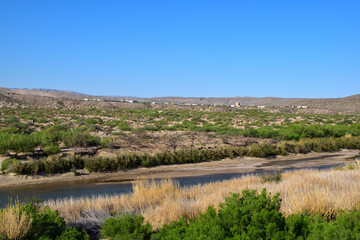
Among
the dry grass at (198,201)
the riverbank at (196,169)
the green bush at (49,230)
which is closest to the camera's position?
the green bush at (49,230)

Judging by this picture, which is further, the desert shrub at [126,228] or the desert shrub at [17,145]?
the desert shrub at [17,145]

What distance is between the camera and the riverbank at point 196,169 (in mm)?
16609

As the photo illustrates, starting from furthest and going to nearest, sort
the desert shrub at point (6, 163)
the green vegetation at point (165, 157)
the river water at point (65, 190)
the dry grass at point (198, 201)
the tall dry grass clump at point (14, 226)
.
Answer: the green vegetation at point (165, 157) < the desert shrub at point (6, 163) < the river water at point (65, 190) < the dry grass at point (198, 201) < the tall dry grass clump at point (14, 226)

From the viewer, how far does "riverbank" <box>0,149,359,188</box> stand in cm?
1661

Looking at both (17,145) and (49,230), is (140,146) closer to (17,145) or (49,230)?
(17,145)

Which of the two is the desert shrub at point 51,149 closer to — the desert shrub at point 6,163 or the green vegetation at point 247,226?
the desert shrub at point 6,163

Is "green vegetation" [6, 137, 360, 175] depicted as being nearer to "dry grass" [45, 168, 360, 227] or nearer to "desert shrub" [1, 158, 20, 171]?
"desert shrub" [1, 158, 20, 171]

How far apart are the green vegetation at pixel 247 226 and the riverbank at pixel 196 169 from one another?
8.01m

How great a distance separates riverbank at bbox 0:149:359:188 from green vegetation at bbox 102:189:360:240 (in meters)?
8.01

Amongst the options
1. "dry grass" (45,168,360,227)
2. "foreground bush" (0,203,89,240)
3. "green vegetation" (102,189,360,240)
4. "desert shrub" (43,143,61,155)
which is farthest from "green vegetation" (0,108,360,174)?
"green vegetation" (102,189,360,240)

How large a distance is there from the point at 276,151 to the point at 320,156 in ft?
12.6

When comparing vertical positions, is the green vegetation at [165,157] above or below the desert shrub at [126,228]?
below

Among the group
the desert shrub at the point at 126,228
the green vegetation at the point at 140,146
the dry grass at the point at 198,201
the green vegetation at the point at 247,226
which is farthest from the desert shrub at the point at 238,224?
the green vegetation at the point at 140,146

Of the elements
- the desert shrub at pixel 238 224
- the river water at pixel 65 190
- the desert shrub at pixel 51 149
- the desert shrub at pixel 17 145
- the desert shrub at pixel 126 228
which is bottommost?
the river water at pixel 65 190
